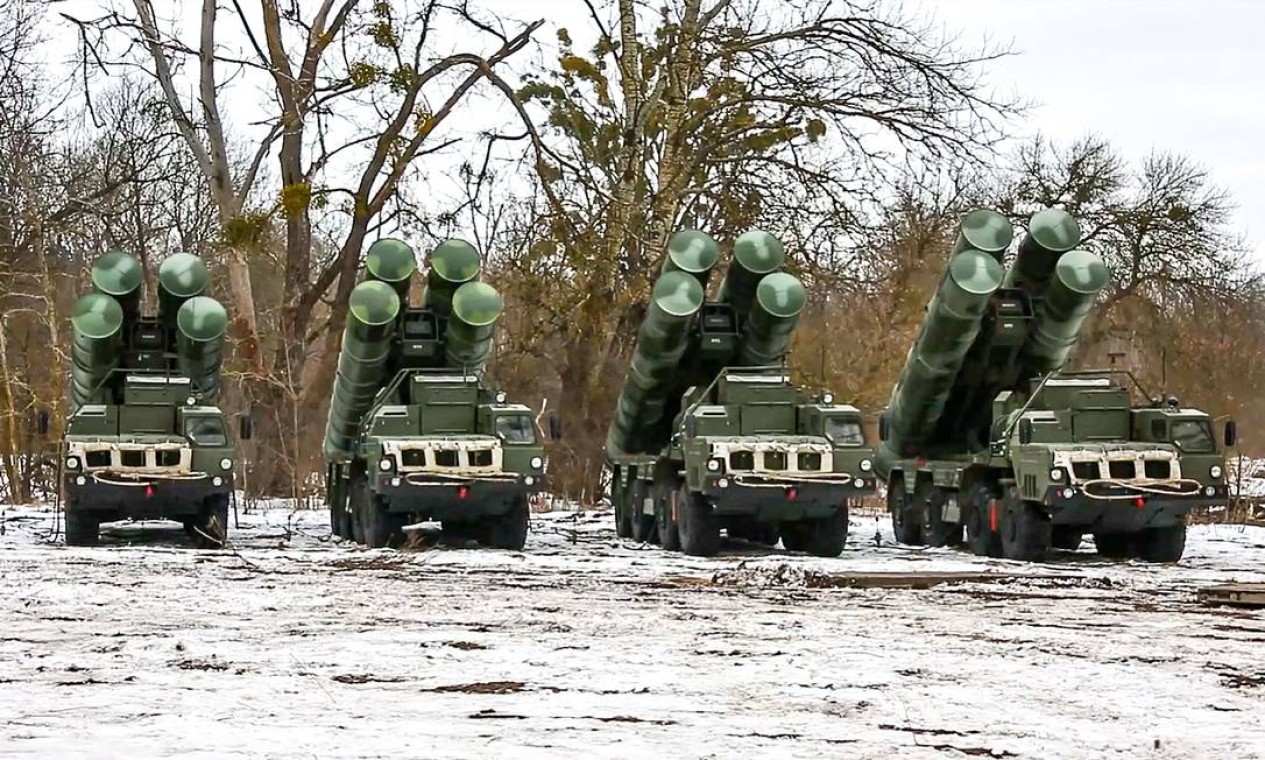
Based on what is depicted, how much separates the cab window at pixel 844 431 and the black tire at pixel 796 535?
108cm

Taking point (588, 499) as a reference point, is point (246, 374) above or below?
above

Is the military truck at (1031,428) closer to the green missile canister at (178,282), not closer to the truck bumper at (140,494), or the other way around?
the truck bumper at (140,494)

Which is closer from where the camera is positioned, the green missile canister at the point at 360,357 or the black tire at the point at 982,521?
the black tire at the point at 982,521

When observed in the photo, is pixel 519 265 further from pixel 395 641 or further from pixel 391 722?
pixel 391 722

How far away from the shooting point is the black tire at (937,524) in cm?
2400

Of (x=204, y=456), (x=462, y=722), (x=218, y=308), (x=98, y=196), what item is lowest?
(x=462, y=722)

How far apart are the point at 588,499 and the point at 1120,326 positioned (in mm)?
12455

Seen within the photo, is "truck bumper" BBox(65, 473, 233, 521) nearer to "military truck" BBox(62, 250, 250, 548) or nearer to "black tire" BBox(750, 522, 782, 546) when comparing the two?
"military truck" BBox(62, 250, 250, 548)

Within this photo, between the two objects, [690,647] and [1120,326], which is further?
[1120,326]

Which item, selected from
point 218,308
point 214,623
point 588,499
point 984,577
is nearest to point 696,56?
point 588,499

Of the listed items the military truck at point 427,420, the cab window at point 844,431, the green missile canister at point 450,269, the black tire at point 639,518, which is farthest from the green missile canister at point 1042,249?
the green missile canister at point 450,269

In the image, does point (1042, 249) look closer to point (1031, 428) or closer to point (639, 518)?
point (1031, 428)

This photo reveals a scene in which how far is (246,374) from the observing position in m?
33.3

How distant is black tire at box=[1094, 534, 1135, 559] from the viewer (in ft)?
72.7
